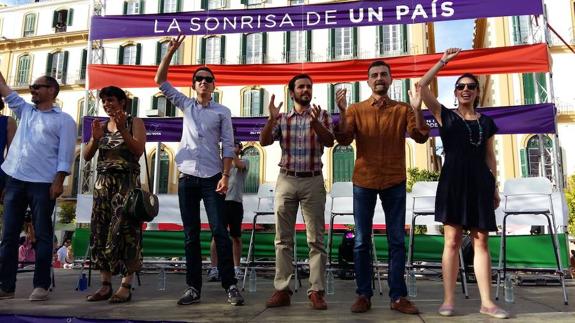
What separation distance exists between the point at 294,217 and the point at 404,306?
1069 mm

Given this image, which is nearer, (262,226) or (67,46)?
(262,226)

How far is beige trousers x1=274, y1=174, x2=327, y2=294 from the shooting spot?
3656 millimetres

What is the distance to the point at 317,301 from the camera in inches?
136

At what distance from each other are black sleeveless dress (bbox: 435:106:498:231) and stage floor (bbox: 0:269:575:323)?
2.21 ft

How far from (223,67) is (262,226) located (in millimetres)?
3511

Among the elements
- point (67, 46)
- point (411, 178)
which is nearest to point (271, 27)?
point (411, 178)

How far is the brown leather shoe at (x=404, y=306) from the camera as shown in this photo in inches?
127

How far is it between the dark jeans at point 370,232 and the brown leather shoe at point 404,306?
12cm

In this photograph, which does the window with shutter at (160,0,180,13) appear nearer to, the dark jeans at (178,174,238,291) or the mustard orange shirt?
the dark jeans at (178,174,238,291)

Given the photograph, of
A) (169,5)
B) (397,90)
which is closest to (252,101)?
(397,90)

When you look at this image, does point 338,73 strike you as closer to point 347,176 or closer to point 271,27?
point 271,27

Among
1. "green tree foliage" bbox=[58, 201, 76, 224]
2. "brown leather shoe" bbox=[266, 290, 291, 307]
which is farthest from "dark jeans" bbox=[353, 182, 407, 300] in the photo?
"green tree foliage" bbox=[58, 201, 76, 224]

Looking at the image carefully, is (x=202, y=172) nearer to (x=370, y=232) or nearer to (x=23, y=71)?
(x=370, y=232)

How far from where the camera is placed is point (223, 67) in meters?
7.16
